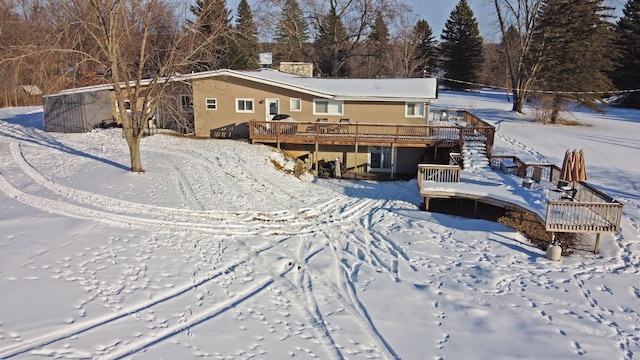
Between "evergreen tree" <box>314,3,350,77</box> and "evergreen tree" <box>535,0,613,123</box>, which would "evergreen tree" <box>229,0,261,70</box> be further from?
"evergreen tree" <box>535,0,613,123</box>

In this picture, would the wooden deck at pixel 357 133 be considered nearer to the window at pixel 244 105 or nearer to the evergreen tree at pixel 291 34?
the window at pixel 244 105

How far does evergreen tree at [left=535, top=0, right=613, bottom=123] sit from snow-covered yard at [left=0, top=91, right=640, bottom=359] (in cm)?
1599

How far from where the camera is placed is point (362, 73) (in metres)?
56.7

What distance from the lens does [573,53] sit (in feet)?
103

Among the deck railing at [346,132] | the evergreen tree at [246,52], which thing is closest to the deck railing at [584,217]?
the deck railing at [346,132]

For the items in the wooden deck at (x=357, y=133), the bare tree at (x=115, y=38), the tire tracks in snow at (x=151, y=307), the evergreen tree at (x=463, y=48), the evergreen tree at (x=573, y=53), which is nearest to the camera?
the tire tracks in snow at (x=151, y=307)

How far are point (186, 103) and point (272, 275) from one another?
18132mm

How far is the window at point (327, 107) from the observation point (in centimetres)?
2433

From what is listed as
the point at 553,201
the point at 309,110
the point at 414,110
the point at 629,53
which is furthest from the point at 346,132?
the point at 629,53

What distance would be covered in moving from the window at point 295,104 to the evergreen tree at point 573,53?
20.0m

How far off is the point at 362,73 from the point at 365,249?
47251mm

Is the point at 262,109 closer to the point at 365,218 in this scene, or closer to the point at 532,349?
the point at 365,218

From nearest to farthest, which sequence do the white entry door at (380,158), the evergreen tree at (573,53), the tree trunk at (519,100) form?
→ the white entry door at (380,158)
the evergreen tree at (573,53)
the tree trunk at (519,100)

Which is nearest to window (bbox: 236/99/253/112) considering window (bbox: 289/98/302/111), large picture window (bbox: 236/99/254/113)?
large picture window (bbox: 236/99/254/113)
